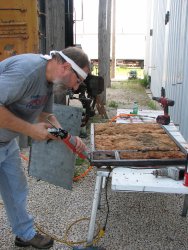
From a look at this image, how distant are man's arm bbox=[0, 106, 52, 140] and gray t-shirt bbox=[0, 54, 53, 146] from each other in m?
0.07

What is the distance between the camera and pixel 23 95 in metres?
2.13

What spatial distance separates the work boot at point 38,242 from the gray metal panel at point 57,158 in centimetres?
96

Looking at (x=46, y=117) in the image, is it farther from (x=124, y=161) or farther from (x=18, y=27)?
(x=18, y=27)

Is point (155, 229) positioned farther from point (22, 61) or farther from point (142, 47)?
point (142, 47)

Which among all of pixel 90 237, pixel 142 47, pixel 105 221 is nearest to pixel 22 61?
pixel 90 237

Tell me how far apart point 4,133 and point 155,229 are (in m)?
1.78

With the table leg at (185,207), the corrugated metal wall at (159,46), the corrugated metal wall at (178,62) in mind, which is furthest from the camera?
the corrugated metal wall at (159,46)

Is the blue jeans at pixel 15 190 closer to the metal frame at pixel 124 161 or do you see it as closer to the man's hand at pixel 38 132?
the man's hand at pixel 38 132

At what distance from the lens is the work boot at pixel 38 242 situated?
9.05 feet

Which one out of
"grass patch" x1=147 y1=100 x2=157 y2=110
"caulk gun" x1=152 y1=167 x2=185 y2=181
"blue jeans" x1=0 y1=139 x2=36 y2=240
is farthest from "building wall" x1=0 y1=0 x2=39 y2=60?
"grass patch" x1=147 y1=100 x2=157 y2=110

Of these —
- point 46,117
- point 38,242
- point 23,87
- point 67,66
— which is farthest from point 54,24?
point 38,242

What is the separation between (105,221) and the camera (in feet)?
10.2

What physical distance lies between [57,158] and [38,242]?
125 centimetres

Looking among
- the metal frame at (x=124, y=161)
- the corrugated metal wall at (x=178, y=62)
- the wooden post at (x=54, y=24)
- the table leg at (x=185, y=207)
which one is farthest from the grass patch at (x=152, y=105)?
the metal frame at (x=124, y=161)
